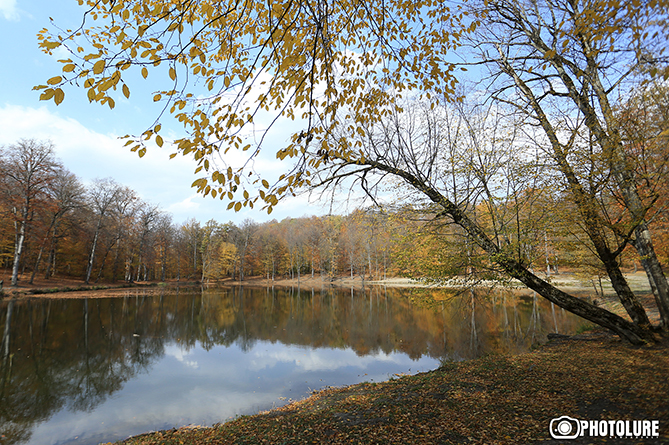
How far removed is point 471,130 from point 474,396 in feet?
19.7

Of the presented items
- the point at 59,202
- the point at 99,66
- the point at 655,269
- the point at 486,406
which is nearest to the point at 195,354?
the point at 486,406

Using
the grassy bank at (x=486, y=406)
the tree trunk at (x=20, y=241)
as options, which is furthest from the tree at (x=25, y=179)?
the grassy bank at (x=486, y=406)

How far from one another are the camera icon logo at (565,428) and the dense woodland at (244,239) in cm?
349

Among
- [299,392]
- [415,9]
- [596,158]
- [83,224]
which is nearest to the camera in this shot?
[415,9]

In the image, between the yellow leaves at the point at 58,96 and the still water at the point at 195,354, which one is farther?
the still water at the point at 195,354

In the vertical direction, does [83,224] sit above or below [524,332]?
above

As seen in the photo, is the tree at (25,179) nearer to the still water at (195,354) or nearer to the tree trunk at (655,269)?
the still water at (195,354)

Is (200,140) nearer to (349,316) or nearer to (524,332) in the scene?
(524,332)

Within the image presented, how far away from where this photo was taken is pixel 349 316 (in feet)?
63.5

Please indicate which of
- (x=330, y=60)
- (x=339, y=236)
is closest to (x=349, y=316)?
(x=330, y=60)

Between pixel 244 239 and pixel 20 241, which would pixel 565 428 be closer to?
pixel 20 241

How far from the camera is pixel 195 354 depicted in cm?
1129

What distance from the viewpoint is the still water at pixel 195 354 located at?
6.61 meters

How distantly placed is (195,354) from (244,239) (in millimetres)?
45957
